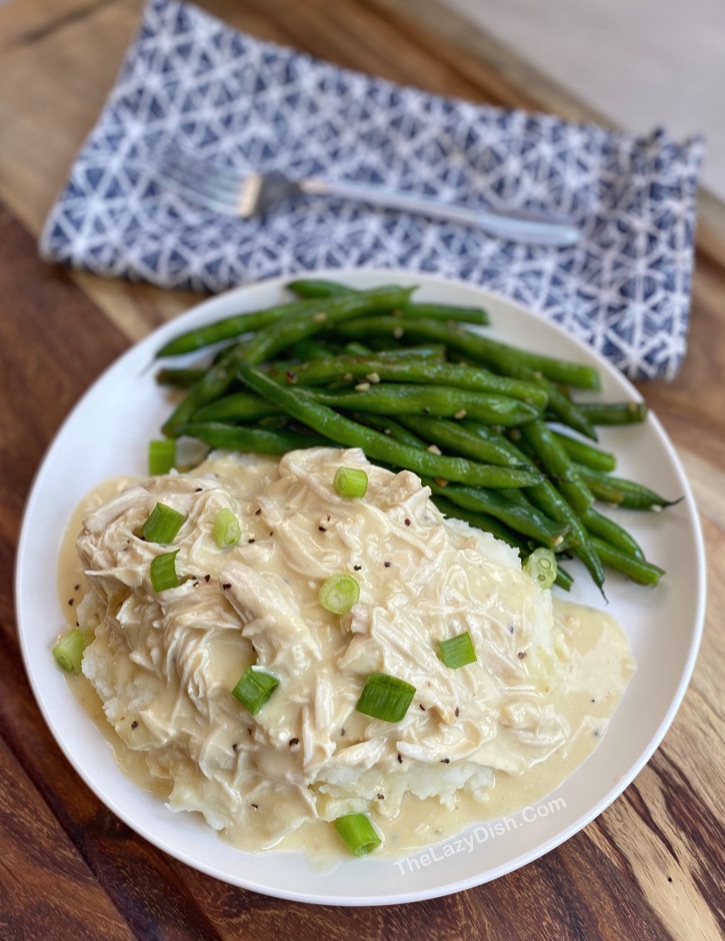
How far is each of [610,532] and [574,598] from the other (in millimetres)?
323

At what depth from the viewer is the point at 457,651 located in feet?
9.45

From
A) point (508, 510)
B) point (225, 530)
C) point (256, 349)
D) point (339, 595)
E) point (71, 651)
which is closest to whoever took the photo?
point (339, 595)

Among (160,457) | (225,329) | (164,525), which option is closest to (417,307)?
(225,329)

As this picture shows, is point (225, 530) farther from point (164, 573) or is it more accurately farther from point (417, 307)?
point (417, 307)

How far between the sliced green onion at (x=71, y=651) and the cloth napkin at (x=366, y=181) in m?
2.22

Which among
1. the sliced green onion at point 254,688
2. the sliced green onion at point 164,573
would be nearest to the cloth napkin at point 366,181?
the sliced green onion at point 164,573

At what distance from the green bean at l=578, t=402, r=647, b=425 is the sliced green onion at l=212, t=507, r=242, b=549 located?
1768mm

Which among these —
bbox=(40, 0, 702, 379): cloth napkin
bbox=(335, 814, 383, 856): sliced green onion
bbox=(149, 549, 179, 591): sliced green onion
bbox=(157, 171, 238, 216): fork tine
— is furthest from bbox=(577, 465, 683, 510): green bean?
bbox=(157, 171, 238, 216): fork tine

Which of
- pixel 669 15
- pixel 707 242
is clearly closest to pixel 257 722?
pixel 707 242

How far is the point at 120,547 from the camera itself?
→ 308cm

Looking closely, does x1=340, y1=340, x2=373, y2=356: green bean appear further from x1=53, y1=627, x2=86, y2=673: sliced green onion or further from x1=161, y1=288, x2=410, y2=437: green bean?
x1=53, y1=627, x2=86, y2=673: sliced green onion

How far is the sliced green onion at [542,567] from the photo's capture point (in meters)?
3.27

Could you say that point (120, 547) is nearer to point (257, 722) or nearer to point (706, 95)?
point (257, 722)

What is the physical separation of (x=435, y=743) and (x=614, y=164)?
3.83 metres
